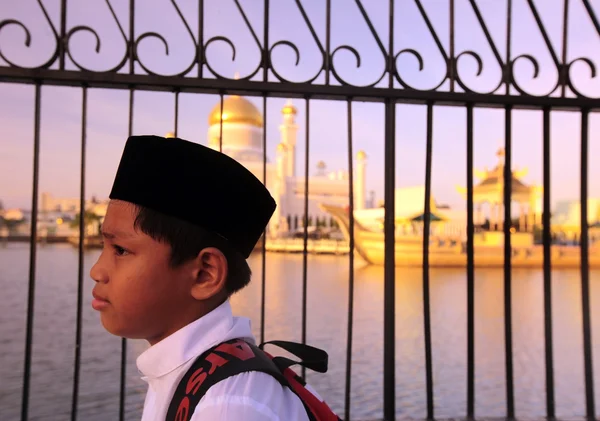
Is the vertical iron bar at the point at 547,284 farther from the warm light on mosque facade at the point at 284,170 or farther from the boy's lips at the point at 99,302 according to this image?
the warm light on mosque facade at the point at 284,170

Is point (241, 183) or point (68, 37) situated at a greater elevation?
point (68, 37)

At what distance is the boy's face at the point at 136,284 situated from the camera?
0.63 metres

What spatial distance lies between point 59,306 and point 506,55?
387 inches

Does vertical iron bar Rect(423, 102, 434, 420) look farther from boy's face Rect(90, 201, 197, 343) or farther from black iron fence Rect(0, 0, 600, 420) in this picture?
boy's face Rect(90, 201, 197, 343)

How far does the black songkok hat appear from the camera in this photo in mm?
624

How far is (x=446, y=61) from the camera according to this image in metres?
1.79

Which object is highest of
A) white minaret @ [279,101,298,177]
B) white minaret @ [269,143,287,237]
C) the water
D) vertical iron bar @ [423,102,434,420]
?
white minaret @ [279,101,298,177]

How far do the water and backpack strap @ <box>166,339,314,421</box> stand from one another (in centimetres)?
167

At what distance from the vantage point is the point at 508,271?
189 cm

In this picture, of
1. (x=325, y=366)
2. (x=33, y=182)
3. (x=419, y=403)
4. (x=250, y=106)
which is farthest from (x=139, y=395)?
(x=250, y=106)

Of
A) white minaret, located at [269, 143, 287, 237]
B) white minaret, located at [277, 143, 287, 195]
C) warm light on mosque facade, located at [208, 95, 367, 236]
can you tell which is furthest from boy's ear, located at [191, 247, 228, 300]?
white minaret, located at [277, 143, 287, 195]

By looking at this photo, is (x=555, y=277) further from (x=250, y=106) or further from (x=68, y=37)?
(x=68, y=37)

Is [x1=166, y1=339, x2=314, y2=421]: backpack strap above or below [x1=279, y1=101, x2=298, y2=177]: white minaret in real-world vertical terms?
below

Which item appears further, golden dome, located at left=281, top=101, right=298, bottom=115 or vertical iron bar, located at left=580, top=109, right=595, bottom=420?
golden dome, located at left=281, top=101, right=298, bottom=115
